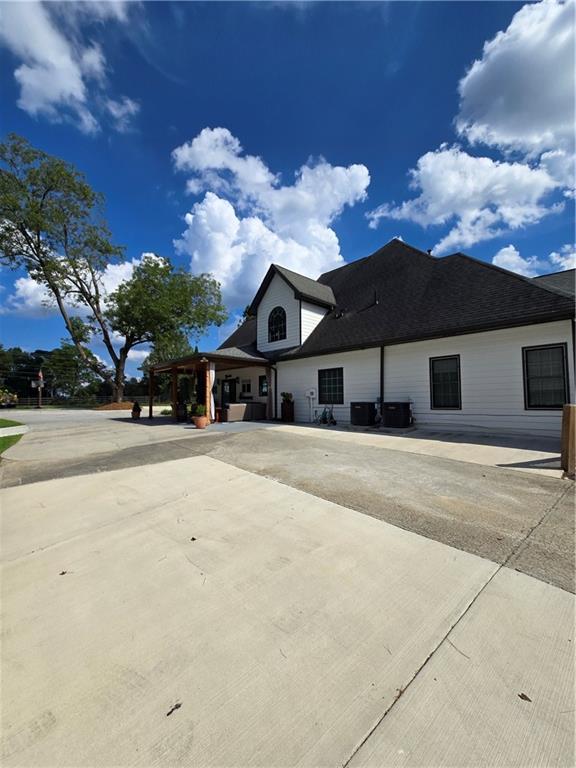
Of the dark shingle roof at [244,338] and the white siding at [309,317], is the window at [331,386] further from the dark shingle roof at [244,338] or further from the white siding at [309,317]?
the dark shingle roof at [244,338]

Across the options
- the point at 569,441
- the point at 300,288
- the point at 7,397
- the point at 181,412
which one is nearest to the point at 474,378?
the point at 569,441

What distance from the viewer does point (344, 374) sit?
12.3m

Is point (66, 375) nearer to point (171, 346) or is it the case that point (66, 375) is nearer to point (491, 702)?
point (171, 346)

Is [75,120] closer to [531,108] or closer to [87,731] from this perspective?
[531,108]

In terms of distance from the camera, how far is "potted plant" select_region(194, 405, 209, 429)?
1095 cm

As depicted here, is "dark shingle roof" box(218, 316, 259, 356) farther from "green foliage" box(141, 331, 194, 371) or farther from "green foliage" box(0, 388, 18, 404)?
"green foliage" box(0, 388, 18, 404)

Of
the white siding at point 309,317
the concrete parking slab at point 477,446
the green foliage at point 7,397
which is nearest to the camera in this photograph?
the concrete parking slab at point 477,446

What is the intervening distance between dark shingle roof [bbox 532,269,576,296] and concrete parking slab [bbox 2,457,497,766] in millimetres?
10004

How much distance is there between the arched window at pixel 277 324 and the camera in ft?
49.4

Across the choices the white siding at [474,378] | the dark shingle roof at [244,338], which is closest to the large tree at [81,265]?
the dark shingle roof at [244,338]

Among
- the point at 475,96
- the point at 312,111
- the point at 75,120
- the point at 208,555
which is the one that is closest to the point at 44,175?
the point at 75,120

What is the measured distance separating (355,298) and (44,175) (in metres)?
30.9

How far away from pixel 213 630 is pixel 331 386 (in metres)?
11.3

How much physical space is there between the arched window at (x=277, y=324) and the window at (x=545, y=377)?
31.7 ft
